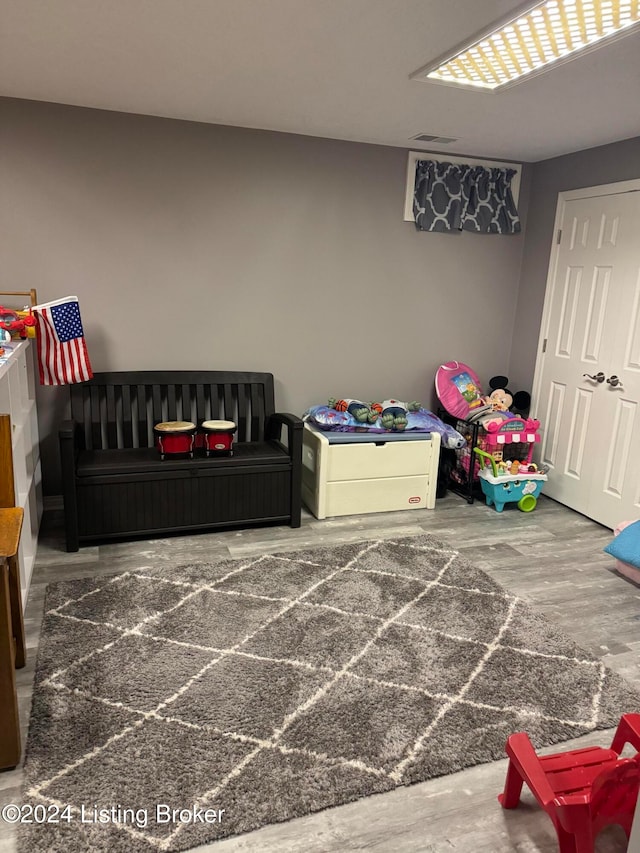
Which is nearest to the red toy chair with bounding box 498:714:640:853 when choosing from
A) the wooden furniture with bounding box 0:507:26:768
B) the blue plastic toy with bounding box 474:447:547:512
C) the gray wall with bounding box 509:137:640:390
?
the wooden furniture with bounding box 0:507:26:768

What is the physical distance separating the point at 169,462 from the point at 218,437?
0.31 m

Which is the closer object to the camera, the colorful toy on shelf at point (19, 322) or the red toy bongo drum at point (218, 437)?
the colorful toy on shelf at point (19, 322)

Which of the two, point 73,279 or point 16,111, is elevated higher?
point 16,111

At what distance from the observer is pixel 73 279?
3658 millimetres

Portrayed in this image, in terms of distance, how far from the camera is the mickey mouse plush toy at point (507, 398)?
14.6 ft

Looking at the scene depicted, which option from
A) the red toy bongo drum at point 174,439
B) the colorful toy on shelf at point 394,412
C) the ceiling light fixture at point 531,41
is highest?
the ceiling light fixture at point 531,41

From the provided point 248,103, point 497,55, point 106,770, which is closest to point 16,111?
point 248,103

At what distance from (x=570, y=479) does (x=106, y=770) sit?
3456 mm

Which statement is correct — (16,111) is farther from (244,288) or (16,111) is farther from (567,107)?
(567,107)

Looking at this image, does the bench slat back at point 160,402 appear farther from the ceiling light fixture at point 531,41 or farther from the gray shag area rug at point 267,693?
the ceiling light fixture at point 531,41

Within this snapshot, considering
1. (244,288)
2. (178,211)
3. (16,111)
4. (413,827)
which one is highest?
(16,111)

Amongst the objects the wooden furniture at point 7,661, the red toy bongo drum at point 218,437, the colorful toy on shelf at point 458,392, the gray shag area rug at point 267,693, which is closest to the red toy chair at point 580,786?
the gray shag area rug at point 267,693

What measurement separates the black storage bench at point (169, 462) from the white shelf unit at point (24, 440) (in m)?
0.18

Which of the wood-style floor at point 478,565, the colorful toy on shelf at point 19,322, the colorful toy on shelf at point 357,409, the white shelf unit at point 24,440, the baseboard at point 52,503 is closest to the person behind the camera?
the wood-style floor at point 478,565
